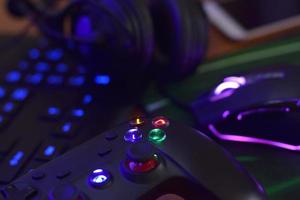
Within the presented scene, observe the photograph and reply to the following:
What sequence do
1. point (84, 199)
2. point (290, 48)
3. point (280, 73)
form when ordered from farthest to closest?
point (290, 48)
point (280, 73)
point (84, 199)

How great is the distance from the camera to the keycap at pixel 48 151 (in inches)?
19.1

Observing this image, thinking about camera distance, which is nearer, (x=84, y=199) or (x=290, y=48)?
(x=84, y=199)

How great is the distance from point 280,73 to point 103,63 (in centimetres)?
19

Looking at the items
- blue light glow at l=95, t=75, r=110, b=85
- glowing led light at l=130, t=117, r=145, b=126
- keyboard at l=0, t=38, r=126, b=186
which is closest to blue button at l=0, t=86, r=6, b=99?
keyboard at l=0, t=38, r=126, b=186

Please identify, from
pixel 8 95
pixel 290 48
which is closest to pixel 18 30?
pixel 8 95

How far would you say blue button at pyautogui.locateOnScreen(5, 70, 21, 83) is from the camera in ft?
1.99

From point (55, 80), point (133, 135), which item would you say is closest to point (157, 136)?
point (133, 135)

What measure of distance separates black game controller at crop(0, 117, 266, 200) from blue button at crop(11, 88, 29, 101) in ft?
0.59

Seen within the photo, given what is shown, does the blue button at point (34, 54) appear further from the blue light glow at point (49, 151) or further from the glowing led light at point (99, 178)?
the glowing led light at point (99, 178)

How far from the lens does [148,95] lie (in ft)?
Answer: 1.93

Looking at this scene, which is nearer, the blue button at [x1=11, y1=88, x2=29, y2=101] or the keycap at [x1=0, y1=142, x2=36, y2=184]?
the keycap at [x1=0, y1=142, x2=36, y2=184]

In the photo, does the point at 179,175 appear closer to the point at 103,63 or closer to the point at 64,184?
the point at 64,184

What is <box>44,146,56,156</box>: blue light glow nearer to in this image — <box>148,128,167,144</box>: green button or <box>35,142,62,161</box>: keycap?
<box>35,142,62,161</box>: keycap

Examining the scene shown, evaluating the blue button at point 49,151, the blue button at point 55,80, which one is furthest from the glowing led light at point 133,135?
the blue button at point 55,80
